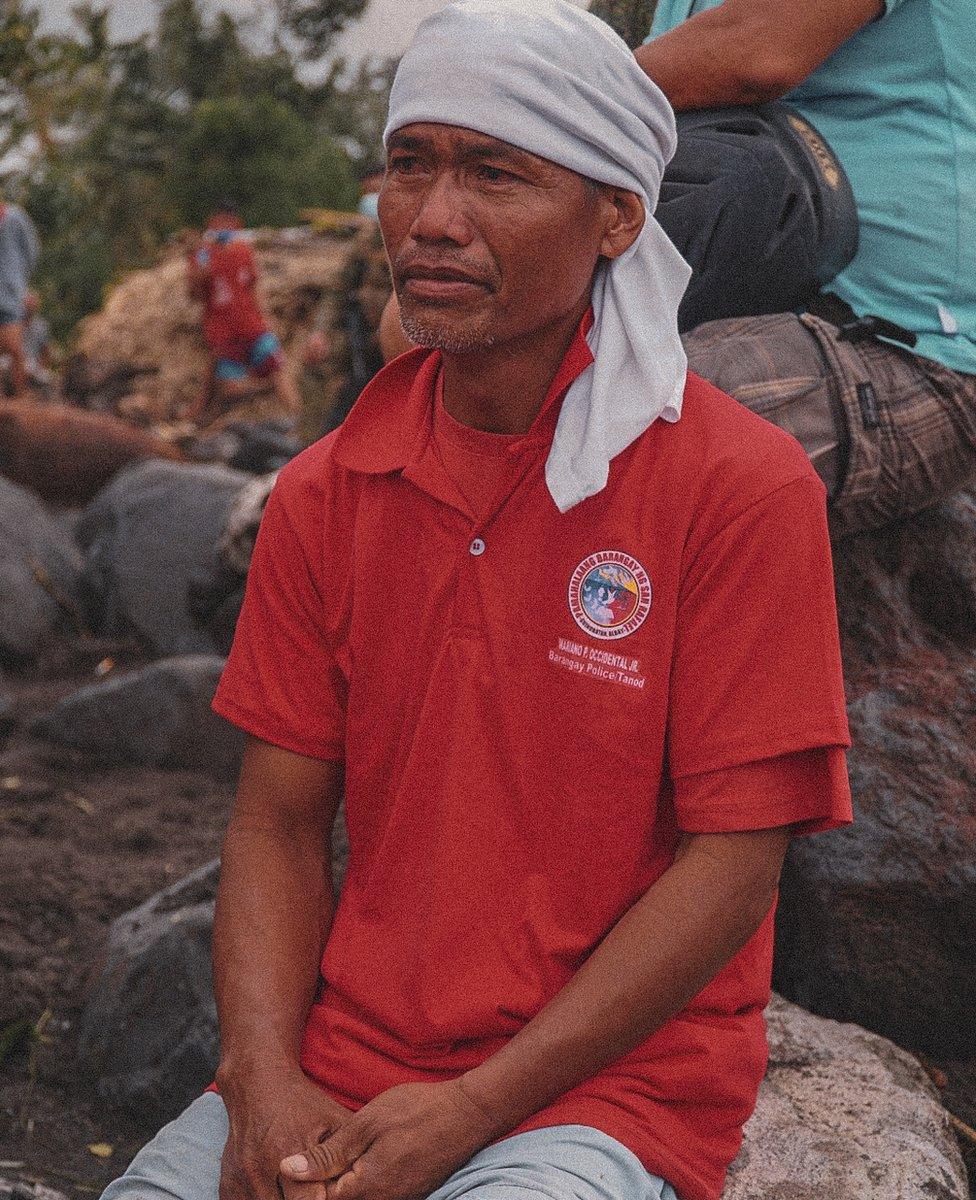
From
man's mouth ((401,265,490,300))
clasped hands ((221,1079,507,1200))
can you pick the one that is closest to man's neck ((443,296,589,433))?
man's mouth ((401,265,490,300))

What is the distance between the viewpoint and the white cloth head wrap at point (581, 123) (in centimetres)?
212

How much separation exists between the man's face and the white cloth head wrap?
0.04m

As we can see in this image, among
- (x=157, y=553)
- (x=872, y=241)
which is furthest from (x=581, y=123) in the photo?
(x=157, y=553)

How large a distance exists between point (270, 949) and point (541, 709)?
586 mm

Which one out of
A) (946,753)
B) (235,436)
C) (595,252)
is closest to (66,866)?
(946,753)

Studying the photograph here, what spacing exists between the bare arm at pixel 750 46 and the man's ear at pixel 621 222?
28.0 inches

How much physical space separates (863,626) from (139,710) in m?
3.31

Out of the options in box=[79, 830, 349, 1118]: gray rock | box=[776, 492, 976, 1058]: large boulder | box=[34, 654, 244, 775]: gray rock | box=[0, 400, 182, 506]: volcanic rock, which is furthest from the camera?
box=[0, 400, 182, 506]: volcanic rock

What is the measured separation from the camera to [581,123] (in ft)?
6.98

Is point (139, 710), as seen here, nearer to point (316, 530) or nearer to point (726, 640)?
point (316, 530)

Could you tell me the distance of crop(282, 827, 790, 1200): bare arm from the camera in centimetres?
201

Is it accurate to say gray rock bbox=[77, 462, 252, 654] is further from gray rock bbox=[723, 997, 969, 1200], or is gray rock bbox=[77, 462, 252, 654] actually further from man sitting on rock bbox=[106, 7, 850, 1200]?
man sitting on rock bbox=[106, 7, 850, 1200]

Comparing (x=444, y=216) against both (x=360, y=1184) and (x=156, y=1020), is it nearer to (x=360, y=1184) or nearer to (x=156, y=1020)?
(x=360, y=1184)

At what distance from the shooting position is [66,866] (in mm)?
4531
